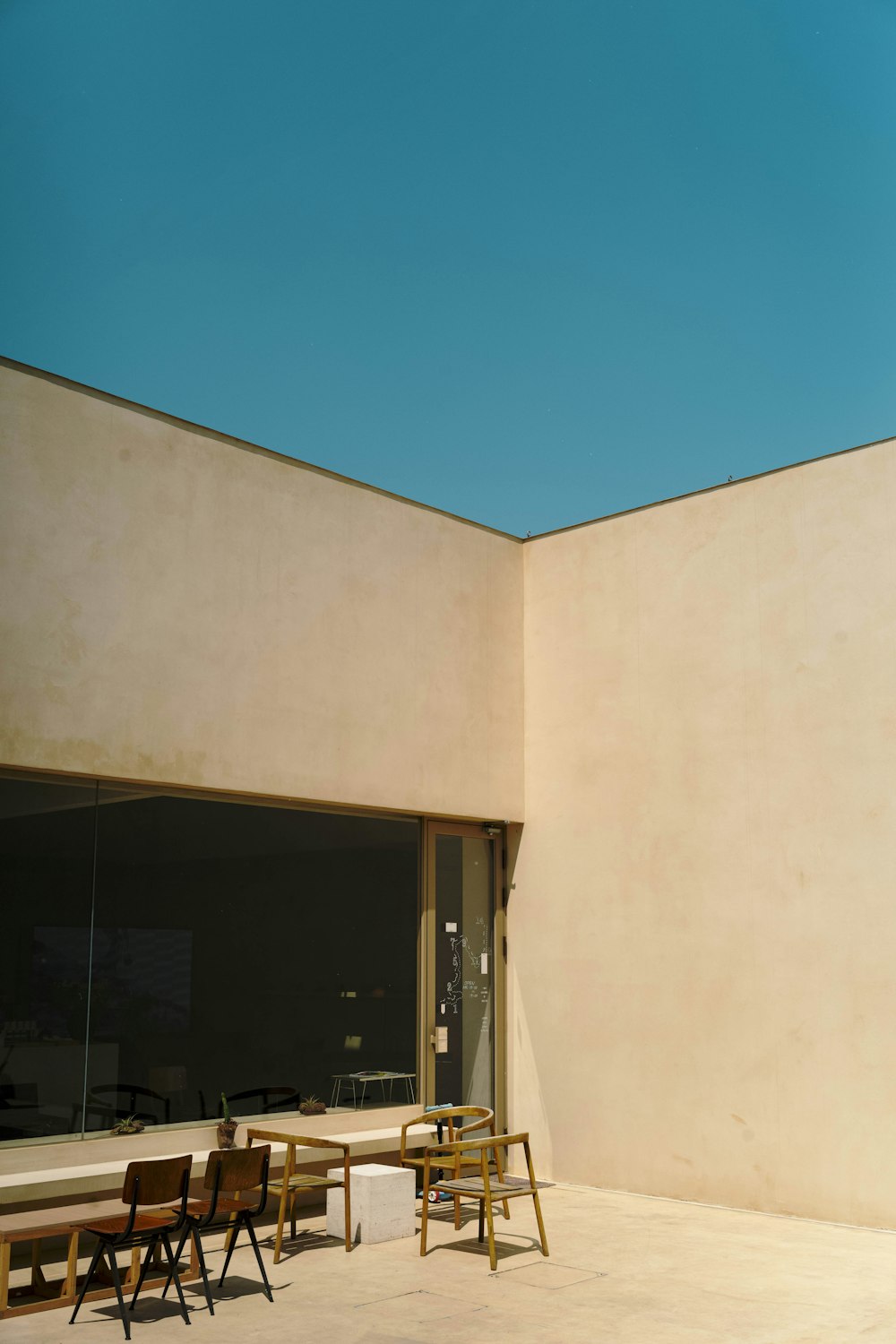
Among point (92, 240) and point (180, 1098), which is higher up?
point (92, 240)

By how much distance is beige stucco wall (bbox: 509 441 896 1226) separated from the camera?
290 inches

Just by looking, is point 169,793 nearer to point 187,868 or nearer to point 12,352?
point 187,868

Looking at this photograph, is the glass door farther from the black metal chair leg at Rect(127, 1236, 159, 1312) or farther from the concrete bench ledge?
the black metal chair leg at Rect(127, 1236, 159, 1312)

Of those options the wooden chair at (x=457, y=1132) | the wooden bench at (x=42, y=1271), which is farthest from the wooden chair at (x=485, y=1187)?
the wooden bench at (x=42, y=1271)

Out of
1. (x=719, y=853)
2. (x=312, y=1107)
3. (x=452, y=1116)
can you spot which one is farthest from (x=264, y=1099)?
(x=719, y=853)

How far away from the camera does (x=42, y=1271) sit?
5.73m

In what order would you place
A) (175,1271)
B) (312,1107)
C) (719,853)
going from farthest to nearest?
(719,853) < (312,1107) < (175,1271)

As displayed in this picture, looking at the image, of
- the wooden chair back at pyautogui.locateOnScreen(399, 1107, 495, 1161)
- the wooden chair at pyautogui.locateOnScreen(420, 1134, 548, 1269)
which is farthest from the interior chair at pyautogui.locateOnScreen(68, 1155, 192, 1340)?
the wooden chair back at pyautogui.locateOnScreen(399, 1107, 495, 1161)

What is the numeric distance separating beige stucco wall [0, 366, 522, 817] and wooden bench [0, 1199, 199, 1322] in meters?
2.38

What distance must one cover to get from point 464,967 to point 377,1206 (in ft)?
8.51

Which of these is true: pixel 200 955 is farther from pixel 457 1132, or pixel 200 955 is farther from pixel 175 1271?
pixel 175 1271

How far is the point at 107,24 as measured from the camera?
19.5 ft

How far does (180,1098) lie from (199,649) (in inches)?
111

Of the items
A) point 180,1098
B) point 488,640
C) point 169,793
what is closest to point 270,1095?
point 180,1098
